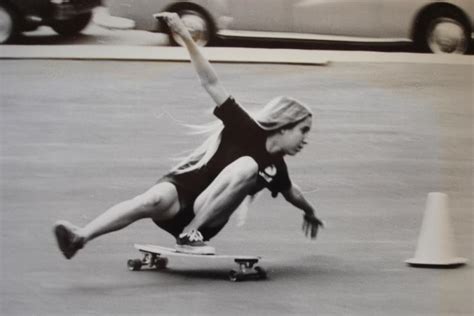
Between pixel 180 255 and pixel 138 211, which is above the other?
pixel 138 211

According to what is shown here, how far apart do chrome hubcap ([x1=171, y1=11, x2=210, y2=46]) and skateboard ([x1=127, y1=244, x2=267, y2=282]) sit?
1.01m

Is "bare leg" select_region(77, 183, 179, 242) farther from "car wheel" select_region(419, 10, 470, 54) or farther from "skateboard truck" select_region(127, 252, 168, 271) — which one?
"car wheel" select_region(419, 10, 470, 54)

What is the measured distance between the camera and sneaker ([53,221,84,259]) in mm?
4238

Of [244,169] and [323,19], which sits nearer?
[244,169]

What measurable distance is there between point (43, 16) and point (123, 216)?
3.51 feet

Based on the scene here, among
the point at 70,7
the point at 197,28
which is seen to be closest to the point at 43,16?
the point at 70,7

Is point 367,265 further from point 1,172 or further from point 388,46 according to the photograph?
point 1,172

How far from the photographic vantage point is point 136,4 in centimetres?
430

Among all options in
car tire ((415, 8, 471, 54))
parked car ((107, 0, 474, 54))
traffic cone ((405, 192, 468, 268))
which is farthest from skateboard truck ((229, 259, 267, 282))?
car tire ((415, 8, 471, 54))

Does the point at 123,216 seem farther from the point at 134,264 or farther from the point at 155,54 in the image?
the point at 155,54

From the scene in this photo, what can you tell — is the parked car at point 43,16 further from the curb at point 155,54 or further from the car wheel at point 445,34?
the car wheel at point 445,34

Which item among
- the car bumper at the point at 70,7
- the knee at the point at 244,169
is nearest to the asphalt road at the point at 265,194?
the knee at the point at 244,169

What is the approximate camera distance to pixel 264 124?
14.1 feet

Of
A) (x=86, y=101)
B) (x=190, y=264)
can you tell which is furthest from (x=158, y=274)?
(x=86, y=101)
